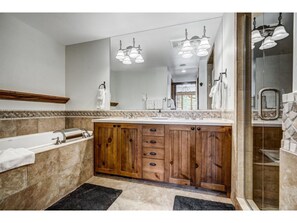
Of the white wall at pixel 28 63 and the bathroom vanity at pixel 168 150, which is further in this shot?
the white wall at pixel 28 63

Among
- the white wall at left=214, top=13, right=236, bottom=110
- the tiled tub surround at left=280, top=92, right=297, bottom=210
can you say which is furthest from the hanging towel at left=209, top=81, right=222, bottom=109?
the tiled tub surround at left=280, top=92, right=297, bottom=210

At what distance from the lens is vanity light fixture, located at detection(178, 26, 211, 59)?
6.77 ft

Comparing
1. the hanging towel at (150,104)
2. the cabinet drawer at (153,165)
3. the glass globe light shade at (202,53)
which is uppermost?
the glass globe light shade at (202,53)

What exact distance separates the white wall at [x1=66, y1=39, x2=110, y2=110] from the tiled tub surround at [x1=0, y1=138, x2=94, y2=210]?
3.48ft

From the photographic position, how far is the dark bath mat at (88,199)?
1.39 m

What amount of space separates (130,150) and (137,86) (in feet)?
3.79

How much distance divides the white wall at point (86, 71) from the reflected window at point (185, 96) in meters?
1.28

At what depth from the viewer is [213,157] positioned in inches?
62.5

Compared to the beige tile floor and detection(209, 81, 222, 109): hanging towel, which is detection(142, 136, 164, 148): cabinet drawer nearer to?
the beige tile floor

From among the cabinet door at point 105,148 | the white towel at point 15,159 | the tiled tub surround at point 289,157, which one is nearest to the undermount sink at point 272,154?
the tiled tub surround at point 289,157

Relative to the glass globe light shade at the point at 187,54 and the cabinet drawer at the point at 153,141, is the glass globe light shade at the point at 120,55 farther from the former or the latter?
the cabinet drawer at the point at 153,141
